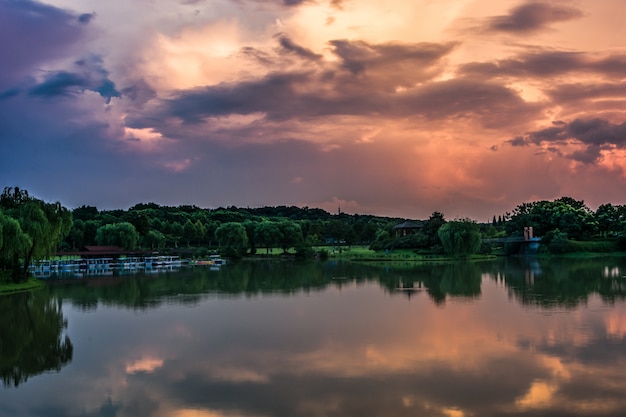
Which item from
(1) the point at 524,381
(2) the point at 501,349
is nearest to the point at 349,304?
(2) the point at 501,349

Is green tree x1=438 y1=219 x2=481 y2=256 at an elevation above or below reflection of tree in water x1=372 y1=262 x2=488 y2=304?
above

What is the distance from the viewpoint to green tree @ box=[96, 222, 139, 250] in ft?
258

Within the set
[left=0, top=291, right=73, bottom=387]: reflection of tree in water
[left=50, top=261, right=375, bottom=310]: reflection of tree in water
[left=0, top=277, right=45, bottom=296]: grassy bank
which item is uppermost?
[left=0, top=277, right=45, bottom=296]: grassy bank

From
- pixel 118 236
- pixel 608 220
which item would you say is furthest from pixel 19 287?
pixel 608 220

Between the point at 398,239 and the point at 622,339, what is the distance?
59.9 meters

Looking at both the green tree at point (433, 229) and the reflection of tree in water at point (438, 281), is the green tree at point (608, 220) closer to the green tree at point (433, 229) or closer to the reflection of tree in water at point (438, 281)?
the green tree at point (433, 229)

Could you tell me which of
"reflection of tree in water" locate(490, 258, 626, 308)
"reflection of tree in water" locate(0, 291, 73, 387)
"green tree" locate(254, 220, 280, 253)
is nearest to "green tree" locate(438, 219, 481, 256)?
"reflection of tree in water" locate(490, 258, 626, 308)

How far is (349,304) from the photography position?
100 ft

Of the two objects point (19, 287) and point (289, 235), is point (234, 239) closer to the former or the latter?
point (289, 235)

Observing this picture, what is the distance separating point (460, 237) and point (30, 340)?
51.0 m

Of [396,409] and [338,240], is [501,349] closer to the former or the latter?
[396,409]

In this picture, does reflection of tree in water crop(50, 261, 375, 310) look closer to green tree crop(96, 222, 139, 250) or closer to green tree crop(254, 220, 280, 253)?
green tree crop(254, 220, 280, 253)

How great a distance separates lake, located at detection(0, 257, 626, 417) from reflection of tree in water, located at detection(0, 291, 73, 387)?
0.08 m

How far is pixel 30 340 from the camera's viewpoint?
2211 centimetres
